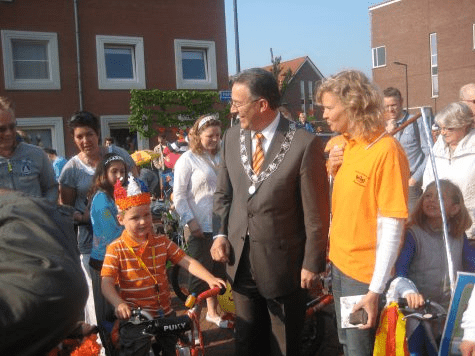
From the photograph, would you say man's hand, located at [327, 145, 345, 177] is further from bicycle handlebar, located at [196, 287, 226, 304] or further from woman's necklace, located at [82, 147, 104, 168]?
woman's necklace, located at [82, 147, 104, 168]

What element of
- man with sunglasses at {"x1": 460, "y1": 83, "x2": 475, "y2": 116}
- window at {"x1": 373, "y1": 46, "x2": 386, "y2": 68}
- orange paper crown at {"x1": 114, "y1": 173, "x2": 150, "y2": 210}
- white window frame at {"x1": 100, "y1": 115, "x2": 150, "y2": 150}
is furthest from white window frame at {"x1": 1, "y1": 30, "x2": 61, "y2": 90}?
window at {"x1": 373, "y1": 46, "x2": 386, "y2": 68}

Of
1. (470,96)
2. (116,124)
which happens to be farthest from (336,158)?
(116,124)

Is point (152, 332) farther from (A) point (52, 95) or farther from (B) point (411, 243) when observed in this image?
(A) point (52, 95)

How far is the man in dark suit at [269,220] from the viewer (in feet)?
9.61

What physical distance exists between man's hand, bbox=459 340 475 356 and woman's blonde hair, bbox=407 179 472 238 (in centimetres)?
Result: 104

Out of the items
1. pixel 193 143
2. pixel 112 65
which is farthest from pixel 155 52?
pixel 193 143

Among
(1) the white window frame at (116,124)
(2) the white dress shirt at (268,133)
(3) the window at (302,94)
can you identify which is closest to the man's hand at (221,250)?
(2) the white dress shirt at (268,133)

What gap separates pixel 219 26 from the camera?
63.6 ft

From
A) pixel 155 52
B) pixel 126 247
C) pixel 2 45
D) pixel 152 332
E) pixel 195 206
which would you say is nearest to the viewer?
pixel 152 332

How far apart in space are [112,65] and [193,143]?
14.1 metres

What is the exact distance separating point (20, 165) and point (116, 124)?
48.1 ft

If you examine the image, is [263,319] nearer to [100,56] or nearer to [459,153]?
[459,153]

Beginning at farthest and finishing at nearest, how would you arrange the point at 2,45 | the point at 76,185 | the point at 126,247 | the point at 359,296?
the point at 2,45, the point at 76,185, the point at 126,247, the point at 359,296

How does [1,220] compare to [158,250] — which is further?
[158,250]
